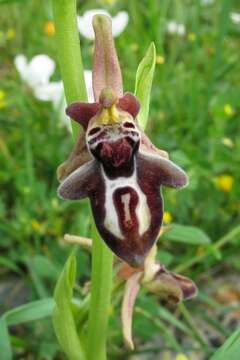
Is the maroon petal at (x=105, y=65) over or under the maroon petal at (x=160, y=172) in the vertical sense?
over

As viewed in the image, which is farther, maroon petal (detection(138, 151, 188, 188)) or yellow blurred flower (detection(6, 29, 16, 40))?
yellow blurred flower (detection(6, 29, 16, 40))

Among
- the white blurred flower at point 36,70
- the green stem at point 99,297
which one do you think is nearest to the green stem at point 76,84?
the green stem at point 99,297

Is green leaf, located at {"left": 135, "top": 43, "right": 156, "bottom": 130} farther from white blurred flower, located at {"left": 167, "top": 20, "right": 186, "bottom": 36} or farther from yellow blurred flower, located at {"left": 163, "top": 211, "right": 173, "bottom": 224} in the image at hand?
white blurred flower, located at {"left": 167, "top": 20, "right": 186, "bottom": 36}

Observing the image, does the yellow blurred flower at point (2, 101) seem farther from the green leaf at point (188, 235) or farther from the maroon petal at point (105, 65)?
the maroon petal at point (105, 65)

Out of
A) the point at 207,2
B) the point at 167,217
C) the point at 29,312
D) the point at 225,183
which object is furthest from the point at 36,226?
the point at 207,2

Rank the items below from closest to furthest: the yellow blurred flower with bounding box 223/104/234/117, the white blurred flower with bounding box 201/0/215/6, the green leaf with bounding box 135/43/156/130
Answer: the green leaf with bounding box 135/43/156/130 → the yellow blurred flower with bounding box 223/104/234/117 → the white blurred flower with bounding box 201/0/215/6

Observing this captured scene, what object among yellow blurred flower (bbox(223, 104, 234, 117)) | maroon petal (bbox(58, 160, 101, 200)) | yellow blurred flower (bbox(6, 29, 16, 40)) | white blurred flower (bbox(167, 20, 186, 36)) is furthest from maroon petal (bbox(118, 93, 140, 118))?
yellow blurred flower (bbox(6, 29, 16, 40))

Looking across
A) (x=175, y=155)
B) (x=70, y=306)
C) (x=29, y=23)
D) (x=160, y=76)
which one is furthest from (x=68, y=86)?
(x=29, y=23)

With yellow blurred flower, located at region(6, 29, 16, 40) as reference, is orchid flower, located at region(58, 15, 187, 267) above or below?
above
